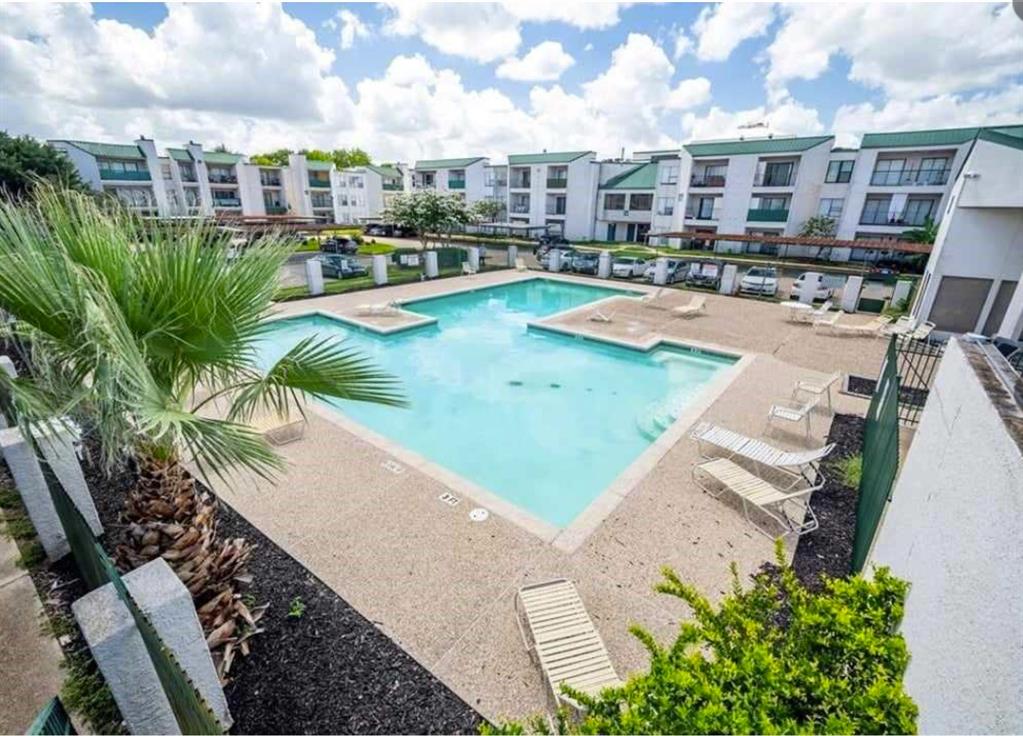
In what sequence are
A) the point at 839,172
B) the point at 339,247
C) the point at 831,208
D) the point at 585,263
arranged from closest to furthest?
the point at 585,263 → the point at 839,172 → the point at 339,247 → the point at 831,208

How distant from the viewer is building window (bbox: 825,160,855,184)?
111ft

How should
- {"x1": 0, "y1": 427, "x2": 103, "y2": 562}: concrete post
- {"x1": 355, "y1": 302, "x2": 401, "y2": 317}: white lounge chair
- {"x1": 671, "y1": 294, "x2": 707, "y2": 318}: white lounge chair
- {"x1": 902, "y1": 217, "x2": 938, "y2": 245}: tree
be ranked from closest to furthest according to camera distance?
{"x1": 0, "y1": 427, "x2": 103, "y2": 562}: concrete post, {"x1": 355, "y1": 302, "x2": 401, "y2": 317}: white lounge chair, {"x1": 671, "y1": 294, "x2": 707, "y2": 318}: white lounge chair, {"x1": 902, "y1": 217, "x2": 938, "y2": 245}: tree

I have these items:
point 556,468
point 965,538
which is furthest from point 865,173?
point 965,538

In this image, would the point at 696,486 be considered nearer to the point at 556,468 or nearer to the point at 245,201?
the point at 556,468

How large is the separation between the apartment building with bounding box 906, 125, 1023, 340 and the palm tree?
16974 millimetres

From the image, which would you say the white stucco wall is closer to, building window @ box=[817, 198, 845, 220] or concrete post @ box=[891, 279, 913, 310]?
concrete post @ box=[891, 279, 913, 310]

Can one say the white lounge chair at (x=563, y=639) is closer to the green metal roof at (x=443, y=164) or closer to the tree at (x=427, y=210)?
the tree at (x=427, y=210)

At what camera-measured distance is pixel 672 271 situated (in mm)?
24422

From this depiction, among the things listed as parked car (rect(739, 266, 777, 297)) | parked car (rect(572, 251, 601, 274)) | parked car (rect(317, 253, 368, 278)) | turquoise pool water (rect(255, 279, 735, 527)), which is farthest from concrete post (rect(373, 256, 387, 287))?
parked car (rect(739, 266, 777, 297))

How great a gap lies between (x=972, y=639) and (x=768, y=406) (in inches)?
320

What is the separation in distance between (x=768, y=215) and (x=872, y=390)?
30863 millimetres

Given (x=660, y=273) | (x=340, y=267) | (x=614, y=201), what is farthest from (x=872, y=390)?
(x=614, y=201)

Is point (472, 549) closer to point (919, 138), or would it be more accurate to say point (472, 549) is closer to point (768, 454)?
point (768, 454)

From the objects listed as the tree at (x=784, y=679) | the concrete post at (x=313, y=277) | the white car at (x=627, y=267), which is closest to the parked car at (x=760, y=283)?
the white car at (x=627, y=267)
